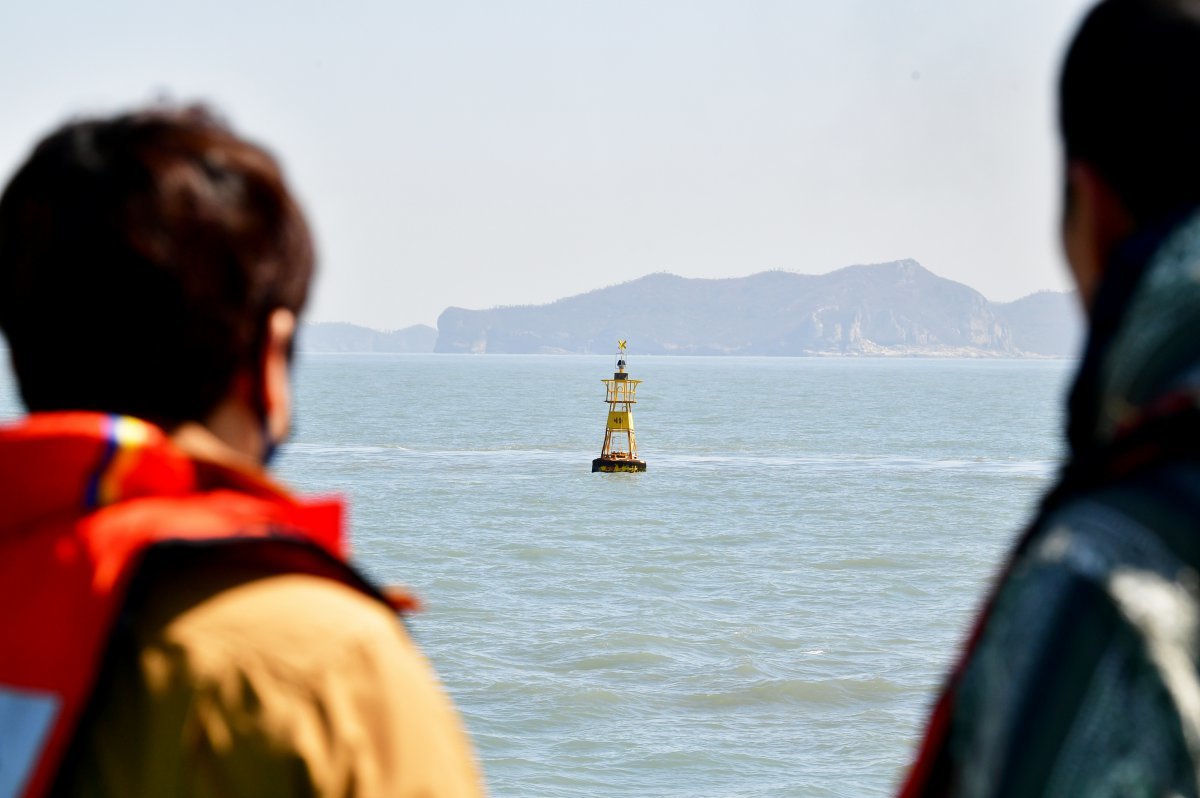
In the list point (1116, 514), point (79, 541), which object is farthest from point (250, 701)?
point (1116, 514)

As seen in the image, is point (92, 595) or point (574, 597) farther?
point (574, 597)

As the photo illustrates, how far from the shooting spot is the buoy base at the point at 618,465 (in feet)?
202

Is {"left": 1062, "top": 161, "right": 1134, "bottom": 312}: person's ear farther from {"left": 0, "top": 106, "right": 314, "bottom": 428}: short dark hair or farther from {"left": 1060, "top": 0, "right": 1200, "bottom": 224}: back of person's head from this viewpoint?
{"left": 0, "top": 106, "right": 314, "bottom": 428}: short dark hair

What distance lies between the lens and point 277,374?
6.21 feet

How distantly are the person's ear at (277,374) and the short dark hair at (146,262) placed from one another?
0.06 ft

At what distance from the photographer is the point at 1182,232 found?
1.54 meters

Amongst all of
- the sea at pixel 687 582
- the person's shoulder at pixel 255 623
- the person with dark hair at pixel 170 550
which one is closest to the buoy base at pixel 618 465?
the sea at pixel 687 582

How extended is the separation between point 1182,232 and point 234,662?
1067mm

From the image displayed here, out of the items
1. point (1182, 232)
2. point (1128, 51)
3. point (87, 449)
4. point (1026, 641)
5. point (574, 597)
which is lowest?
point (574, 597)

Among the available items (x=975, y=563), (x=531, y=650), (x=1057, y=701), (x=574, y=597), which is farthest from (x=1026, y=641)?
(x=975, y=563)

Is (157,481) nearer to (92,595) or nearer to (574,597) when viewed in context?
(92,595)

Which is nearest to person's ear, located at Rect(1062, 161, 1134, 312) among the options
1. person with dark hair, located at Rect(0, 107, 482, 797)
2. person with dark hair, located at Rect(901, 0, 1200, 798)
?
person with dark hair, located at Rect(901, 0, 1200, 798)

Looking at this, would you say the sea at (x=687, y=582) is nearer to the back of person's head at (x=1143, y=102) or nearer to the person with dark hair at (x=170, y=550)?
the back of person's head at (x=1143, y=102)

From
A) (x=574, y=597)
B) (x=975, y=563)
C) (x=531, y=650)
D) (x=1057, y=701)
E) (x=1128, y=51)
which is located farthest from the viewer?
(x=975, y=563)
